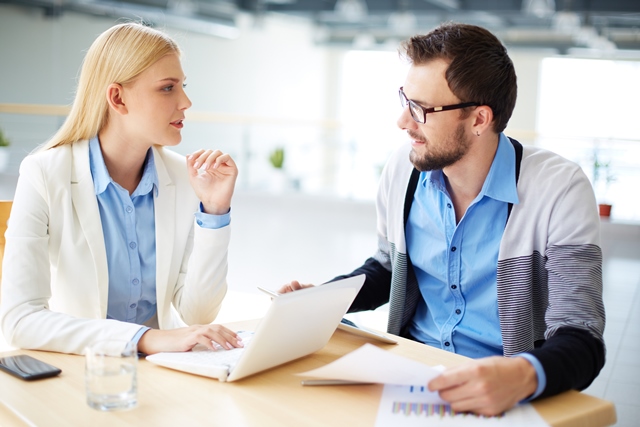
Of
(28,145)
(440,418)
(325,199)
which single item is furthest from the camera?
(28,145)

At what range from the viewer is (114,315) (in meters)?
1.81

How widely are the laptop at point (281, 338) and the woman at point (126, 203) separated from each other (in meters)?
0.43

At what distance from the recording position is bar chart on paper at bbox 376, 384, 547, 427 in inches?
42.4

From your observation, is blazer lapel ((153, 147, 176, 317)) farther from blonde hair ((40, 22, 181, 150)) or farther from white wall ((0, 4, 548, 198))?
white wall ((0, 4, 548, 198))

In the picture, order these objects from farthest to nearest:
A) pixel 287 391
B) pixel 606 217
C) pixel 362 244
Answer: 1. pixel 606 217
2. pixel 362 244
3. pixel 287 391

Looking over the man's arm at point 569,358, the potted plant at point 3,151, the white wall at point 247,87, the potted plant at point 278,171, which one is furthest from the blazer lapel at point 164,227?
the potted plant at point 3,151

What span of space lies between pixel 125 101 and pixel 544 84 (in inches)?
599

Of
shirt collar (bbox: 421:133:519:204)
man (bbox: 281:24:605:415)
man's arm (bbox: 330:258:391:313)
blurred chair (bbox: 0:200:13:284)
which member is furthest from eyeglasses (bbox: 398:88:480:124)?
blurred chair (bbox: 0:200:13:284)

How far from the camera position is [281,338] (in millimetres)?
1244

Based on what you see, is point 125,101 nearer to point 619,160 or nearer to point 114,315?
point 114,315

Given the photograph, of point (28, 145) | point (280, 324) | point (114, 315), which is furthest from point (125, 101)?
point (28, 145)

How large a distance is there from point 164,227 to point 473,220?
2.55ft

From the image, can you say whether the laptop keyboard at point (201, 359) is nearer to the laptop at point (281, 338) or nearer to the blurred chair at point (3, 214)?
the laptop at point (281, 338)

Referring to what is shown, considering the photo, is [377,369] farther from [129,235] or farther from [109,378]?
[129,235]
